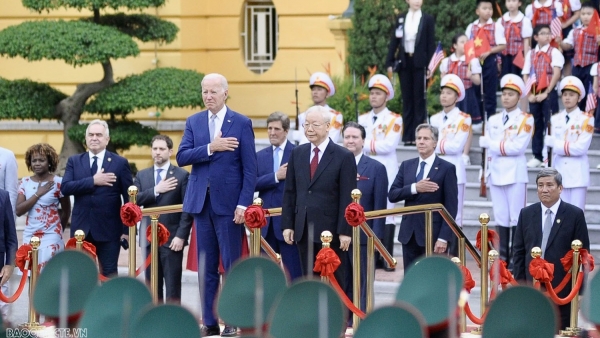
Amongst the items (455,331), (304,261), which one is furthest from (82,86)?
(455,331)

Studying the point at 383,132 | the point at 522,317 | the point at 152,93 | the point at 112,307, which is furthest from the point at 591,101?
the point at 112,307

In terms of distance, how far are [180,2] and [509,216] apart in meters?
6.67

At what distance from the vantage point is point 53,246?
10273mm

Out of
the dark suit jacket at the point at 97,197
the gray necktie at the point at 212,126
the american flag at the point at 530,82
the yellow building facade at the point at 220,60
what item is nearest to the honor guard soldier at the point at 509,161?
the american flag at the point at 530,82

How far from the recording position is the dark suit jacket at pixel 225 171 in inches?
338

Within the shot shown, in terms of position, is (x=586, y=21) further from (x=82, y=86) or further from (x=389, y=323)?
(x=389, y=323)

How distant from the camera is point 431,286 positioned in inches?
264

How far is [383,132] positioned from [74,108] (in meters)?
4.90

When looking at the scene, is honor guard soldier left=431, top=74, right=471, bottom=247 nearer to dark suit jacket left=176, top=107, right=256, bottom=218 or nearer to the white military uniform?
the white military uniform

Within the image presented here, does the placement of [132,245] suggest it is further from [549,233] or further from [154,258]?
[549,233]

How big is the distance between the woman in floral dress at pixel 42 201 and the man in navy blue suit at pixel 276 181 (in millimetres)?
1633

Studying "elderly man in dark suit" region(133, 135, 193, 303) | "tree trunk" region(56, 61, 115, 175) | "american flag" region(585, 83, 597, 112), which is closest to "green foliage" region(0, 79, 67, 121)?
"tree trunk" region(56, 61, 115, 175)

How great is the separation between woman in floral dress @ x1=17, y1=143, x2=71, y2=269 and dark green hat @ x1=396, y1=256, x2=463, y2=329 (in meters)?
4.22

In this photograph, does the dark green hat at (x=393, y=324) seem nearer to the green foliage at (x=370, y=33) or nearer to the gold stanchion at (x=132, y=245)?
the gold stanchion at (x=132, y=245)
